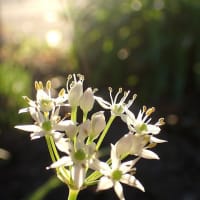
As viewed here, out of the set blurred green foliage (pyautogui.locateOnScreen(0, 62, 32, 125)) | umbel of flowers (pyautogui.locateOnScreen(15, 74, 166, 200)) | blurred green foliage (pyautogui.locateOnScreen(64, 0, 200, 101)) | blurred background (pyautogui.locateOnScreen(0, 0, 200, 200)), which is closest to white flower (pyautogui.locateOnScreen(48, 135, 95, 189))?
umbel of flowers (pyautogui.locateOnScreen(15, 74, 166, 200))

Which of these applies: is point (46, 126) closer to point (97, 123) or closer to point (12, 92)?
point (97, 123)

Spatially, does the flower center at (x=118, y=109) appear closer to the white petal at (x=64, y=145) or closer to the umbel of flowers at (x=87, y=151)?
the umbel of flowers at (x=87, y=151)

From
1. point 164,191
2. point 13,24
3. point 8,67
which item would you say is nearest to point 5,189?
point 164,191

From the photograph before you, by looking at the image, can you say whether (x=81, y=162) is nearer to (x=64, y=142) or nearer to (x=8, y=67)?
(x=64, y=142)

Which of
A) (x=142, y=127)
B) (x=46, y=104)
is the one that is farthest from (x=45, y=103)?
(x=142, y=127)

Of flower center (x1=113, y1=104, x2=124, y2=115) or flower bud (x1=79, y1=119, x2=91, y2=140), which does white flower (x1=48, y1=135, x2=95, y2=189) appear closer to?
flower bud (x1=79, y1=119, x2=91, y2=140)
